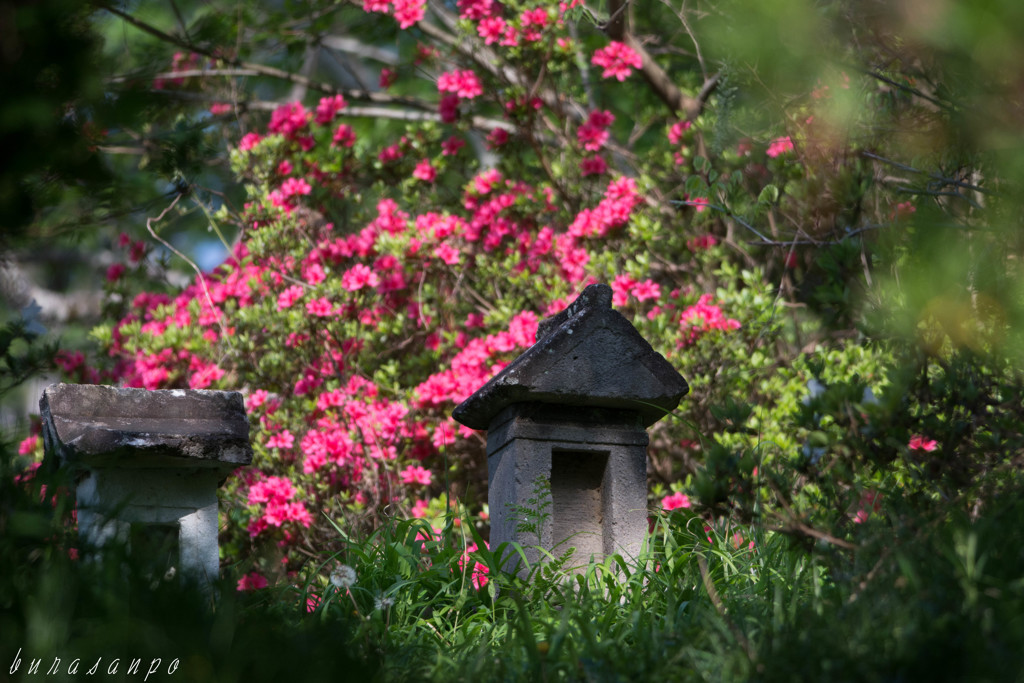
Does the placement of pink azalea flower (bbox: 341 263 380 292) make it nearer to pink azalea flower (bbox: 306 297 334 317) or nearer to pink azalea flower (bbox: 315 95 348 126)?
pink azalea flower (bbox: 306 297 334 317)

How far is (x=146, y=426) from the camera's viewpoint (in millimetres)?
3451

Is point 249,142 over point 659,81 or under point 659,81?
under

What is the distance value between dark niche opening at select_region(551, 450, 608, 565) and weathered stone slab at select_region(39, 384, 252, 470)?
1.27 meters

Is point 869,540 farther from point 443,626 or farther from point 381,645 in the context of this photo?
point 443,626

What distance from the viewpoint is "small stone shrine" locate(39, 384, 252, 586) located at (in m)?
3.28

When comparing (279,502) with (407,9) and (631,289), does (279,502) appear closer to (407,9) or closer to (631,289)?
(631,289)

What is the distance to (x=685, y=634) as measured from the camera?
2.09 m

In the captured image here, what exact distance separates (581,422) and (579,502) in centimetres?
38

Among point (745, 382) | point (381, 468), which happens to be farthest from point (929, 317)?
point (381, 468)

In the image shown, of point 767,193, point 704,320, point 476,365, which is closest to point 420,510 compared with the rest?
point 476,365

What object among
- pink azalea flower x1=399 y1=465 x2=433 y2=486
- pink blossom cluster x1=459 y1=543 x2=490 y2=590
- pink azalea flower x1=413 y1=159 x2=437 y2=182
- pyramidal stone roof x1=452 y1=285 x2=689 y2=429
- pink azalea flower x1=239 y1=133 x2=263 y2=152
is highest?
pink azalea flower x1=239 y1=133 x2=263 y2=152

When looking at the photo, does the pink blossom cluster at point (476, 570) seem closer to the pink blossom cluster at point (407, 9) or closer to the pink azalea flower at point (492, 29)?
the pink azalea flower at point (492, 29)

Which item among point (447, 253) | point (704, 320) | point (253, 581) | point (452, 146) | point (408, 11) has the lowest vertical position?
point (253, 581)

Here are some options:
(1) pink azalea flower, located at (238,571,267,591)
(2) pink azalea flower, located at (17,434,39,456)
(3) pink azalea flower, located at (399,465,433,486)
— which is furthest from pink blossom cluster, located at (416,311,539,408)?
(2) pink azalea flower, located at (17,434,39,456)
